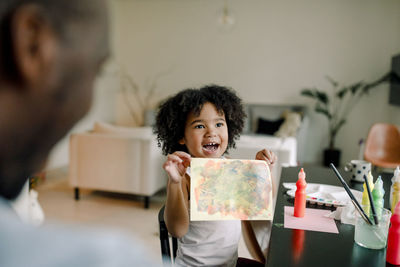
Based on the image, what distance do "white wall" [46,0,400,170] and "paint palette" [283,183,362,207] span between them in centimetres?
401

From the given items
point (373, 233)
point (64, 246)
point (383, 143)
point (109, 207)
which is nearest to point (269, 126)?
point (383, 143)

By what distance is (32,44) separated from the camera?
0.60ft

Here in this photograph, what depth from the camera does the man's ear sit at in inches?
7.1

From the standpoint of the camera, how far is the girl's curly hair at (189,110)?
3.61ft

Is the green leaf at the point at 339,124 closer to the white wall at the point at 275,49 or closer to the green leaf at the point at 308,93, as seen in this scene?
the white wall at the point at 275,49

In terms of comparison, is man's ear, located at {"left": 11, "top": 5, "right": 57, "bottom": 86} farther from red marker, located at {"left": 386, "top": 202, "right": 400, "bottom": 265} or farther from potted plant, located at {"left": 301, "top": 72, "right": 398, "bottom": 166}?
potted plant, located at {"left": 301, "top": 72, "right": 398, "bottom": 166}

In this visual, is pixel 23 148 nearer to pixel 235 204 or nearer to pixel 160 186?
pixel 235 204

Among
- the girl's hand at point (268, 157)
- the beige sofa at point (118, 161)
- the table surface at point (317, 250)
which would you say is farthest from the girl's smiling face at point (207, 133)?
the beige sofa at point (118, 161)

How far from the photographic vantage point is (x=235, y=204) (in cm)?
81

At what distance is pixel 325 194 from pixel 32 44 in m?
1.28

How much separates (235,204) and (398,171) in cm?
71

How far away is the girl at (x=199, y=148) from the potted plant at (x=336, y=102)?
4.24 meters

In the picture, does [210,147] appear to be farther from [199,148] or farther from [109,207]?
[109,207]

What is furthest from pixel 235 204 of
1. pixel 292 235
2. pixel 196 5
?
pixel 196 5
